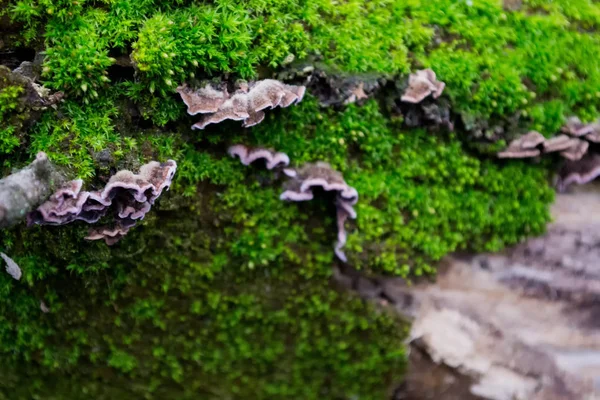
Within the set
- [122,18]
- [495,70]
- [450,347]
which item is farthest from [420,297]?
[122,18]

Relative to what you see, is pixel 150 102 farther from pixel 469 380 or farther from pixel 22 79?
pixel 469 380

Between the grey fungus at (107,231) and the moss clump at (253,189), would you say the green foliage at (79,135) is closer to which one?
the moss clump at (253,189)

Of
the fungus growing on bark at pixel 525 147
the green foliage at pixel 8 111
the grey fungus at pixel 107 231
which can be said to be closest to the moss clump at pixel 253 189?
the green foliage at pixel 8 111

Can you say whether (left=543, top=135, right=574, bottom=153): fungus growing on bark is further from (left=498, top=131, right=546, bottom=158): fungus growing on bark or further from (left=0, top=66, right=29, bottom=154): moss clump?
(left=0, top=66, right=29, bottom=154): moss clump

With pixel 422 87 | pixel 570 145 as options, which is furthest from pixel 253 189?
pixel 570 145

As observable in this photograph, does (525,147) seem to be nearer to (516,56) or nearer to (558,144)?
(558,144)

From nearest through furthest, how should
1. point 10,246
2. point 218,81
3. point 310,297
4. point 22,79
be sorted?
point 22,79, point 218,81, point 10,246, point 310,297
